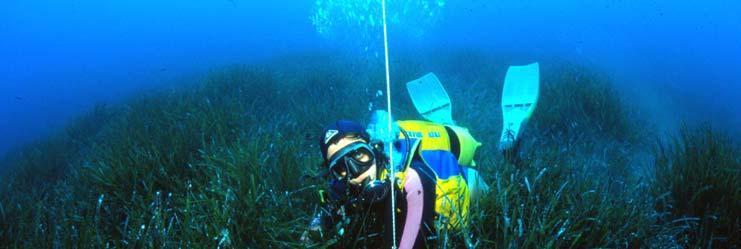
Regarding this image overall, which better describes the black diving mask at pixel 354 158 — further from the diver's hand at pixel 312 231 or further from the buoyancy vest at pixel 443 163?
the diver's hand at pixel 312 231

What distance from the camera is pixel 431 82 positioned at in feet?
15.2

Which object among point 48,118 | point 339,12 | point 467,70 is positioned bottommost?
point 48,118

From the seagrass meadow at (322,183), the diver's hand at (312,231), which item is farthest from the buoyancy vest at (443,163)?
the diver's hand at (312,231)

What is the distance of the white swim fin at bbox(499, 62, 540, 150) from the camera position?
4.46 meters

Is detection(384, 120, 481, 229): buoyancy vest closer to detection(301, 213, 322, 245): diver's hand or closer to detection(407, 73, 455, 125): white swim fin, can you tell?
detection(301, 213, 322, 245): diver's hand

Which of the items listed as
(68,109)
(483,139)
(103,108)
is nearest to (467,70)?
(483,139)

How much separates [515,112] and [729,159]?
1.93 metres

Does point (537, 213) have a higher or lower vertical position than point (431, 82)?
lower

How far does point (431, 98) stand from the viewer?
15.4 feet

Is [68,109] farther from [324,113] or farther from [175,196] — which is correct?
[175,196]

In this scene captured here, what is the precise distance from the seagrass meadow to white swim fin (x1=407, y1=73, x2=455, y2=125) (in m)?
0.71

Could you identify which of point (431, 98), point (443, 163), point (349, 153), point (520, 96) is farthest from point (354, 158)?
point (520, 96)

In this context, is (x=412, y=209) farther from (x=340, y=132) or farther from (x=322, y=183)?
(x=322, y=183)

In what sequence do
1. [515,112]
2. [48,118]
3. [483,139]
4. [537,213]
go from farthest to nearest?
[48,118], [483,139], [515,112], [537,213]
